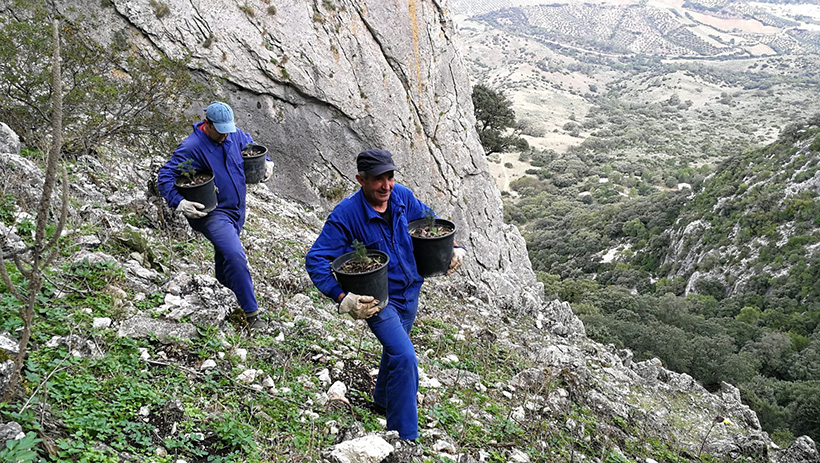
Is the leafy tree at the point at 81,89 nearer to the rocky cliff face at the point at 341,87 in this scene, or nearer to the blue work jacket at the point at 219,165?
the rocky cliff face at the point at 341,87

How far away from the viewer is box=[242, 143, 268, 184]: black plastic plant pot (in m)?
4.43

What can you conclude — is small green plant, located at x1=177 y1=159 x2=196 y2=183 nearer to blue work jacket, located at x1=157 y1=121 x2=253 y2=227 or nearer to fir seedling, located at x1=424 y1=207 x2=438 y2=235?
blue work jacket, located at x1=157 y1=121 x2=253 y2=227

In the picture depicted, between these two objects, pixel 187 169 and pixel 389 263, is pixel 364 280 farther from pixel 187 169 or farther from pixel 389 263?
pixel 187 169

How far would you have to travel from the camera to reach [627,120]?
9112 centimetres

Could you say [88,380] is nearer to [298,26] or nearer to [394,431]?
[394,431]

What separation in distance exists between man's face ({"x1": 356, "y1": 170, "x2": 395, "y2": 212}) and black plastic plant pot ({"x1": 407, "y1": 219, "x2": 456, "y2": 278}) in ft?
1.39

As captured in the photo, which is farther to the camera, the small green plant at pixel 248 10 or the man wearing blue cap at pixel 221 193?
the small green plant at pixel 248 10

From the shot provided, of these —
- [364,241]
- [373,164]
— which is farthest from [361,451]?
[373,164]

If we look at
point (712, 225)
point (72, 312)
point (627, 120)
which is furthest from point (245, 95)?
point (627, 120)

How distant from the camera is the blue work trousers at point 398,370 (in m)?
2.96

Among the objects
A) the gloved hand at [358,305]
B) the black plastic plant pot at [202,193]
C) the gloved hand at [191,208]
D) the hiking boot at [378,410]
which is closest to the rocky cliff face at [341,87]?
the hiking boot at [378,410]

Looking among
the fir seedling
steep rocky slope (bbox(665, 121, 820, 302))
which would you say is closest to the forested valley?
steep rocky slope (bbox(665, 121, 820, 302))

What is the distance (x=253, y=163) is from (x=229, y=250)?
1.03 meters

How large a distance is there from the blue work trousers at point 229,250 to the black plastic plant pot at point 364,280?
4.13 feet
